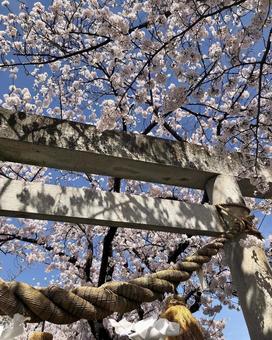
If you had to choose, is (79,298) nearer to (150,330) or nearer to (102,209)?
(150,330)

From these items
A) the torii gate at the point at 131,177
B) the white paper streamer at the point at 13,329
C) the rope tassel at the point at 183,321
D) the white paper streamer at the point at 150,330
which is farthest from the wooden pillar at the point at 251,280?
the white paper streamer at the point at 13,329

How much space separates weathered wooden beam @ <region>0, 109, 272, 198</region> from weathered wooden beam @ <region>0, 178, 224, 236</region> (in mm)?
282

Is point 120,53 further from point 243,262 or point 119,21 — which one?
point 243,262

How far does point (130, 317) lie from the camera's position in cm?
812

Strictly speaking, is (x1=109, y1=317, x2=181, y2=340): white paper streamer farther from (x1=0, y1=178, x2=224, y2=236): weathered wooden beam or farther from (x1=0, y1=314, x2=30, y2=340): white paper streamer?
(x1=0, y1=178, x2=224, y2=236): weathered wooden beam

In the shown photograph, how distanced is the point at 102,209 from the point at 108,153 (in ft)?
1.66

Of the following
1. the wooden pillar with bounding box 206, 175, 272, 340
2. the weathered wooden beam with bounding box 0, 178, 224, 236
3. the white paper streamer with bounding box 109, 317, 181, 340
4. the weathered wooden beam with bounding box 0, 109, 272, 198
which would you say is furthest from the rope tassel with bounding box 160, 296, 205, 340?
the weathered wooden beam with bounding box 0, 109, 272, 198

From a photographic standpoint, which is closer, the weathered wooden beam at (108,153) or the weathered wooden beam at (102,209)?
the weathered wooden beam at (102,209)

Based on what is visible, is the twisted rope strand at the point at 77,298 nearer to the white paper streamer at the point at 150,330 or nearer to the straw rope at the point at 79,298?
the straw rope at the point at 79,298

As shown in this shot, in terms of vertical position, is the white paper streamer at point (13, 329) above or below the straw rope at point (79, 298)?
below

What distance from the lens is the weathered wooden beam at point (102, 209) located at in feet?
9.68

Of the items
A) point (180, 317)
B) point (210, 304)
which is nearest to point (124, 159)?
point (180, 317)

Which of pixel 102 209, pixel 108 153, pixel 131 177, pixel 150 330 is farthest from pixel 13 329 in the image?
pixel 131 177

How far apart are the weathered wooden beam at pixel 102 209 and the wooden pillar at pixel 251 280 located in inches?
9.3
